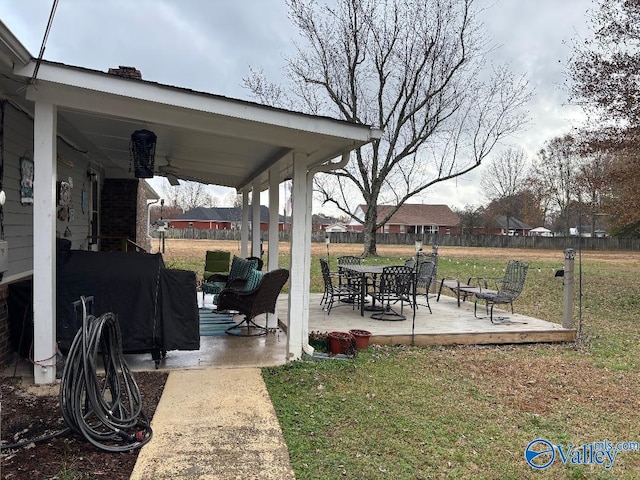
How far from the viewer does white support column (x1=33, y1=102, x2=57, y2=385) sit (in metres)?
3.71

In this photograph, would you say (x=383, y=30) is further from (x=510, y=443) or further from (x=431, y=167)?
(x=510, y=443)

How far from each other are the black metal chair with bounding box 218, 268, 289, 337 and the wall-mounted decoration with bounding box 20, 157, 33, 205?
233 centimetres

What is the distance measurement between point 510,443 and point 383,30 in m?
19.5

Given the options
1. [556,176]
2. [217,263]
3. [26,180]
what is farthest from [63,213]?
[556,176]

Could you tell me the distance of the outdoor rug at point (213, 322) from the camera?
6.07 metres

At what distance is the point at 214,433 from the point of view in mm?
3127

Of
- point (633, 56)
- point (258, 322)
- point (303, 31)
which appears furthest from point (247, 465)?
point (303, 31)

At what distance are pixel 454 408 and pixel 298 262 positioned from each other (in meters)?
2.03

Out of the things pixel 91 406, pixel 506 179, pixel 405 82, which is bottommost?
pixel 91 406

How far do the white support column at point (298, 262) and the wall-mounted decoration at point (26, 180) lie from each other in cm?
271

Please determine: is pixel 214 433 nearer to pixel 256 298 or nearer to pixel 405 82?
pixel 256 298

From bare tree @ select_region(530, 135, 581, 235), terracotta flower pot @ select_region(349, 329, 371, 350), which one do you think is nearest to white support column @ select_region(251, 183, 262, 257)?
terracotta flower pot @ select_region(349, 329, 371, 350)

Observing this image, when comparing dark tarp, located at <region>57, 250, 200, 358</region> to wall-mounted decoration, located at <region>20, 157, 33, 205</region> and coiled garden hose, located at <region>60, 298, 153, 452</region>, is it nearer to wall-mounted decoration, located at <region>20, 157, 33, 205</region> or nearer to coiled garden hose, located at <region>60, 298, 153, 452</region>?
wall-mounted decoration, located at <region>20, 157, 33, 205</region>

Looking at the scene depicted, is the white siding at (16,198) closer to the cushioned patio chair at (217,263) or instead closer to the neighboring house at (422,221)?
the cushioned patio chair at (217,263)
